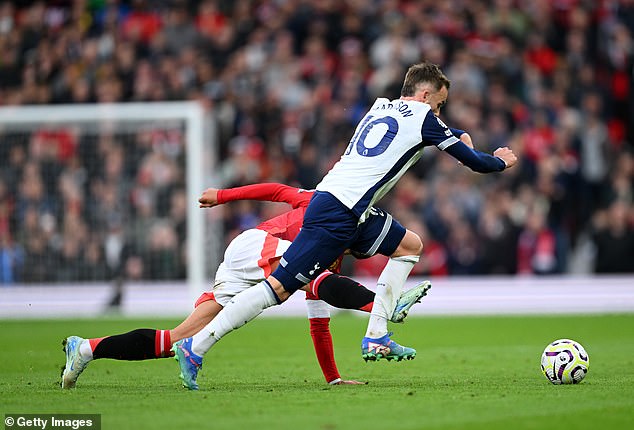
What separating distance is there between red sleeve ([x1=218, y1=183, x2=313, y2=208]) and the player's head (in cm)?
111

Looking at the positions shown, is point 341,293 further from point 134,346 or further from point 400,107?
point 134,346

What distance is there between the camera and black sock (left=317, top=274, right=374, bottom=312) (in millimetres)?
8594

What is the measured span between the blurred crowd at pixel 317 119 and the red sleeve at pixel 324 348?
10.3 m

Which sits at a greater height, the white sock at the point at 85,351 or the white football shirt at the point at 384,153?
the white football shirt at the point at 384,153

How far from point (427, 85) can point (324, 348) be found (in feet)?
7.16

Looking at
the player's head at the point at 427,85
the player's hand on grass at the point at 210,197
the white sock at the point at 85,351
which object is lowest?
the white sock at the point at 85,351

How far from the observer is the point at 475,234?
1939cm

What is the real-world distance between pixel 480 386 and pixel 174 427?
298 cm

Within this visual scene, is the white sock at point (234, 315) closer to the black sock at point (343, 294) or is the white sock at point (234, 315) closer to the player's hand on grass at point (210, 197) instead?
the black sock at point (343, 294)

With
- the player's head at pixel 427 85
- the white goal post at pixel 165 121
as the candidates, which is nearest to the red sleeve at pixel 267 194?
the player's head at pixel 427 85

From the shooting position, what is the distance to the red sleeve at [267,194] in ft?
28.0

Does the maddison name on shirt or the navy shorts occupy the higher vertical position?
the maddison name on shirt

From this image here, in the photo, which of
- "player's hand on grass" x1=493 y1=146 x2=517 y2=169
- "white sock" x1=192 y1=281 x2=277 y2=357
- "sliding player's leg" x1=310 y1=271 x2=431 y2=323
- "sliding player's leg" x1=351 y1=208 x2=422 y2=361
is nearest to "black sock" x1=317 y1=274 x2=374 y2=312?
"sliding player's leg" x1=310 y1=271 x2=431 y2=323

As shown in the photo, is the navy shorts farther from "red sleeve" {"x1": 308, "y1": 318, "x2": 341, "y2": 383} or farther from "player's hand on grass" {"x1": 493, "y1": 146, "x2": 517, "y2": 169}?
"player's hand on grass" {"x1": 493, "y1": 146, "x2": 517, "y2": 169}
